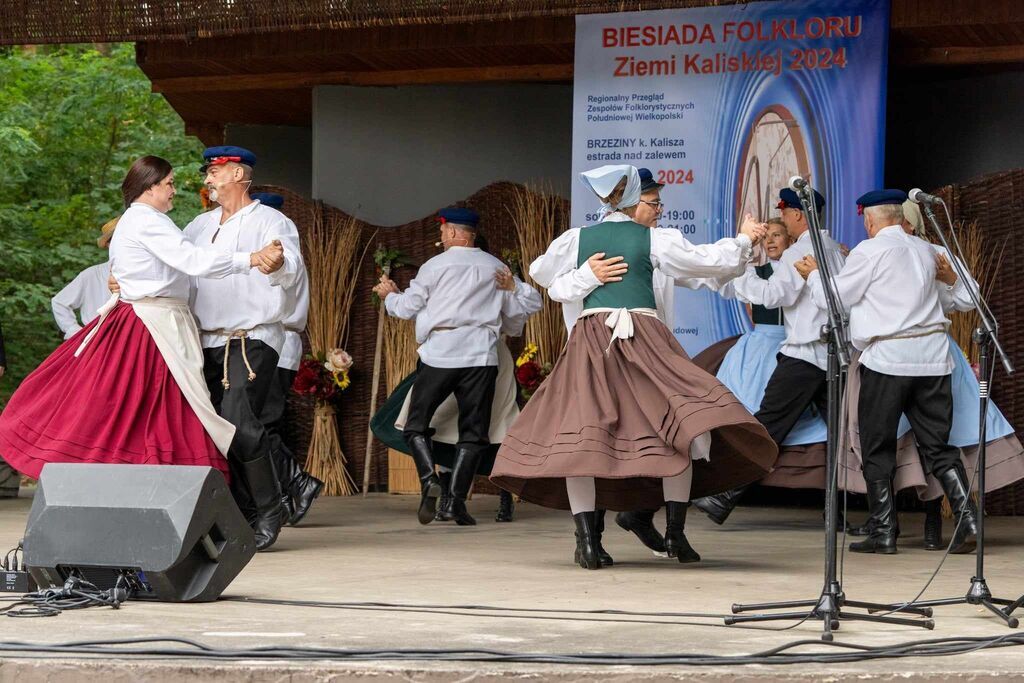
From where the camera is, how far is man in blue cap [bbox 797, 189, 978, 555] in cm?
627

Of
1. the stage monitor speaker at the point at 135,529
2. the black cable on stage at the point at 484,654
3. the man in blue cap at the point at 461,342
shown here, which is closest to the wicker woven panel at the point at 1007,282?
the man in blue cap at the point at 461,342

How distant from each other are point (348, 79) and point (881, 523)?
484cm

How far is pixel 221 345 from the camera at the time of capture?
20.0 feet

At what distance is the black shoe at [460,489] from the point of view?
297 inches

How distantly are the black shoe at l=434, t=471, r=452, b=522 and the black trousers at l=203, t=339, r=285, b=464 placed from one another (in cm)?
154

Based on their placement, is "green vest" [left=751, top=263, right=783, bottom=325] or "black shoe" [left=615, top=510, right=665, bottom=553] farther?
"green vest" [left=751, top=263, right=783, bottom=325]

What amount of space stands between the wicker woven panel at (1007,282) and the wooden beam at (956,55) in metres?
0.72

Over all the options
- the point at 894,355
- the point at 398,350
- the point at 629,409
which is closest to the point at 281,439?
the point at 398,350

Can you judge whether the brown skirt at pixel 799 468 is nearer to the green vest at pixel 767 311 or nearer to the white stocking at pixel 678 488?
the green vest at pixel 767 311

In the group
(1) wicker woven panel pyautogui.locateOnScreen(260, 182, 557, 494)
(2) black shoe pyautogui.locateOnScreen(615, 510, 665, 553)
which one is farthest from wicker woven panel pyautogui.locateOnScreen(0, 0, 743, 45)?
(2) black shoe pyautogui.locateOnScreen(615, 510, 665, 553)

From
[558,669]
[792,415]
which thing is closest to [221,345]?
[792,415]

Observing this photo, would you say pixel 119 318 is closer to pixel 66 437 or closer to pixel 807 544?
pixel 66 437

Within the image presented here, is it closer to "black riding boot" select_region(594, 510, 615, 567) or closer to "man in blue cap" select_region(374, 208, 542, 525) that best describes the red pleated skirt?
"black riding boot" select_region(594, 510, 615, 567)

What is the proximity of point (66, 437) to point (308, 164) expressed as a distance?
632 cm
